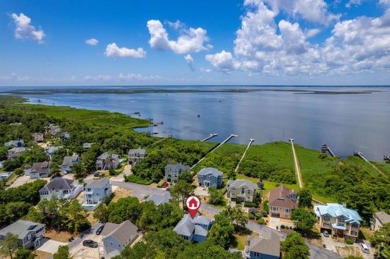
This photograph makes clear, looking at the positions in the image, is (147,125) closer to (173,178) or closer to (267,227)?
(173,178)

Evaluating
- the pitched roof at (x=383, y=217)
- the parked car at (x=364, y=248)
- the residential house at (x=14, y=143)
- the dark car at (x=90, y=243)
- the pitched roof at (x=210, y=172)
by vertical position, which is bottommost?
the parked car at (x=364, y=248)

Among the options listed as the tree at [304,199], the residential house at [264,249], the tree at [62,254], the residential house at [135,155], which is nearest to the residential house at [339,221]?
the tree at [304,199]

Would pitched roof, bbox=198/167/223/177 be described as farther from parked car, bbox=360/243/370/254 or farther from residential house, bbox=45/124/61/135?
residential house, bbox=45/124/61/135

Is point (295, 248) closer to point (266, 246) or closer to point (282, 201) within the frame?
point (266, 246)

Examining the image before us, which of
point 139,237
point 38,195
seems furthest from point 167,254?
point 38,195

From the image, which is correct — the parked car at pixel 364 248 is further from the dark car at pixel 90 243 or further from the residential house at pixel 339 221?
the dark car at pixel 90 243

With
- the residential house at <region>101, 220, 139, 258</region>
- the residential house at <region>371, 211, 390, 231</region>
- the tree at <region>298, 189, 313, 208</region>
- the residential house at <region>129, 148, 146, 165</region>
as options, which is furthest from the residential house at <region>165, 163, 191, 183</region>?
the residential house at <region>371, 211, 390, 231</region>
